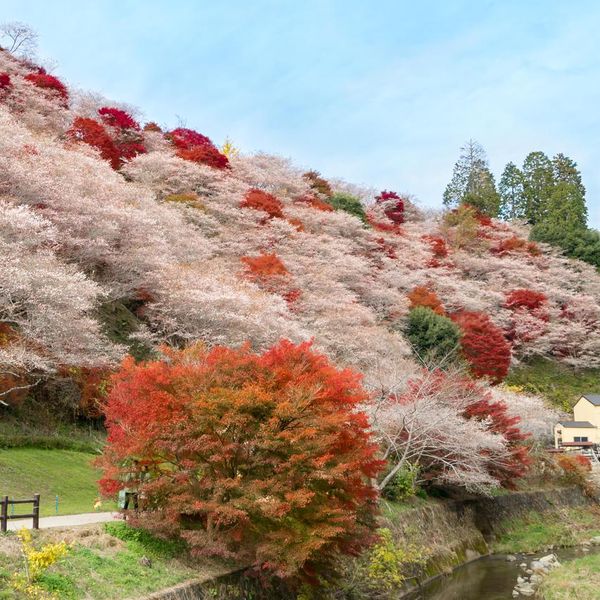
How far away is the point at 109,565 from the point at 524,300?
4837 centimetres

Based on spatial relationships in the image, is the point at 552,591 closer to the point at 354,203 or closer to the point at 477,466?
the point at 477,466

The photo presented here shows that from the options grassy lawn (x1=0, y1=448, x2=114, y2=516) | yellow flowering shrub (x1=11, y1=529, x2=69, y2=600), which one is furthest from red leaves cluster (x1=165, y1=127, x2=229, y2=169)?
yellow flowering shrub (x1=11, y1=529, x2=69, y2=600)

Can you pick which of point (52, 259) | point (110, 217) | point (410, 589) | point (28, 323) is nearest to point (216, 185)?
point (110, 217)

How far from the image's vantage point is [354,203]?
2459 inches

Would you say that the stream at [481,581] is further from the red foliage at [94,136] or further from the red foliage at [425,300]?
the red foliage at [94,136]

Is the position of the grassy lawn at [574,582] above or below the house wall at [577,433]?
below

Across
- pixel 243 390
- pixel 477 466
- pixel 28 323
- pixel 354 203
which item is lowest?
pixel 477 466

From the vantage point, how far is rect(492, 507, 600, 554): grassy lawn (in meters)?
27.5

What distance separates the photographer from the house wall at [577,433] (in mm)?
41562

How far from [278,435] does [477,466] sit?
13.5m

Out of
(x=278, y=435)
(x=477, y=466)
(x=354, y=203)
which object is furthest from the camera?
(x=354, y=203)

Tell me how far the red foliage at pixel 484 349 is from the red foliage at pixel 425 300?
289 centimetres

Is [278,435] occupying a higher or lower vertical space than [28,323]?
lower

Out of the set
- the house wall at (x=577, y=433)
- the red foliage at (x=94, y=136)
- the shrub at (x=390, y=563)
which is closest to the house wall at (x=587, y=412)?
the house wall at (x=577, y=433)
